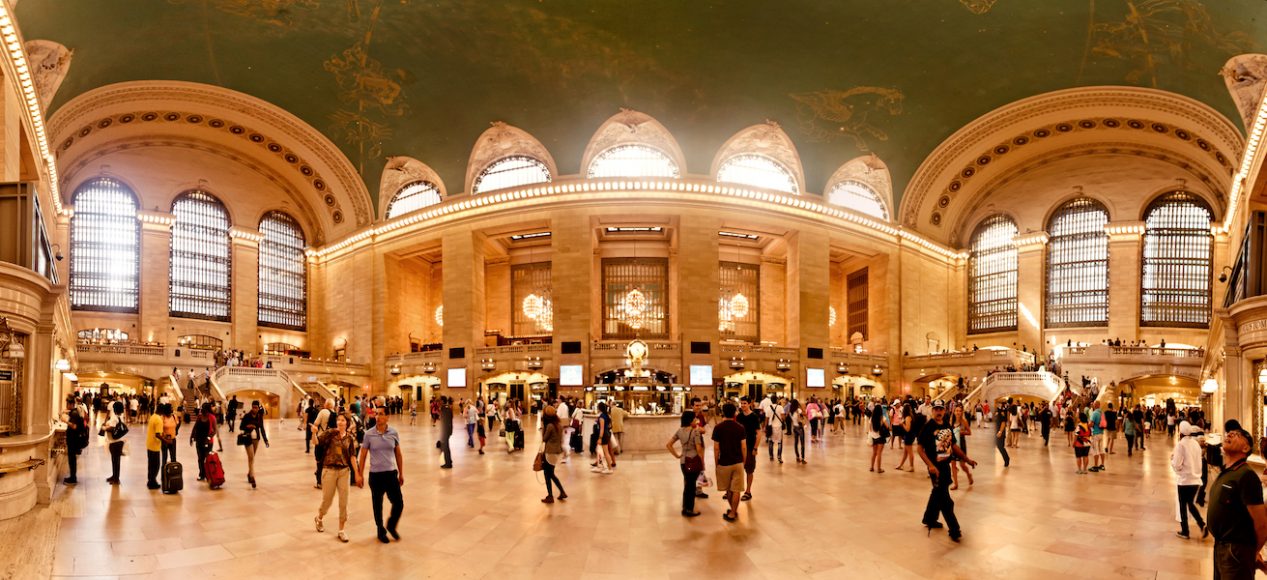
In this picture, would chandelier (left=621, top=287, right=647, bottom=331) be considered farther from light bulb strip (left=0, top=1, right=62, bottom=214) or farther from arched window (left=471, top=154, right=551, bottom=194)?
light bulb strip (left=0, top=1, right=62, bottom=214)

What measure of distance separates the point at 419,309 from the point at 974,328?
31.2 metres

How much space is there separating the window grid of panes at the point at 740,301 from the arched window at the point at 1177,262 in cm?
1883

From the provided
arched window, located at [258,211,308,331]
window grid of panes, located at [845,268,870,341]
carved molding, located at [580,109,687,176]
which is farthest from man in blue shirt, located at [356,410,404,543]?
arched window, located at [258,211,308,331]

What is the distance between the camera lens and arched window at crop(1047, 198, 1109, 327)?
3688cm

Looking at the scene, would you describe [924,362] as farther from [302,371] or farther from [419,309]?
[302,371]

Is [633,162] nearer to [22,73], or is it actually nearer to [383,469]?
[22,73]

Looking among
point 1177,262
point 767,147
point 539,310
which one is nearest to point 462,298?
point 539,310

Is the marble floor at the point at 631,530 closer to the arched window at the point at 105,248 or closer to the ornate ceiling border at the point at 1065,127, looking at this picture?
the ornate ceiling border at the point at 1065,127

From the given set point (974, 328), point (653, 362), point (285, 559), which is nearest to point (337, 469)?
point (285, 559)

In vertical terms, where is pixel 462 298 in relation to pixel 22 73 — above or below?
below

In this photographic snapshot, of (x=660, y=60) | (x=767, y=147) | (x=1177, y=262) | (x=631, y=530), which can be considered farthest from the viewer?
(x=1177, y=262)

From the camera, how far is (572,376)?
102ft

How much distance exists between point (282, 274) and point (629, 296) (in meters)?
19.4

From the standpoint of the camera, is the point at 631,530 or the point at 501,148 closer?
the point at 631,530
